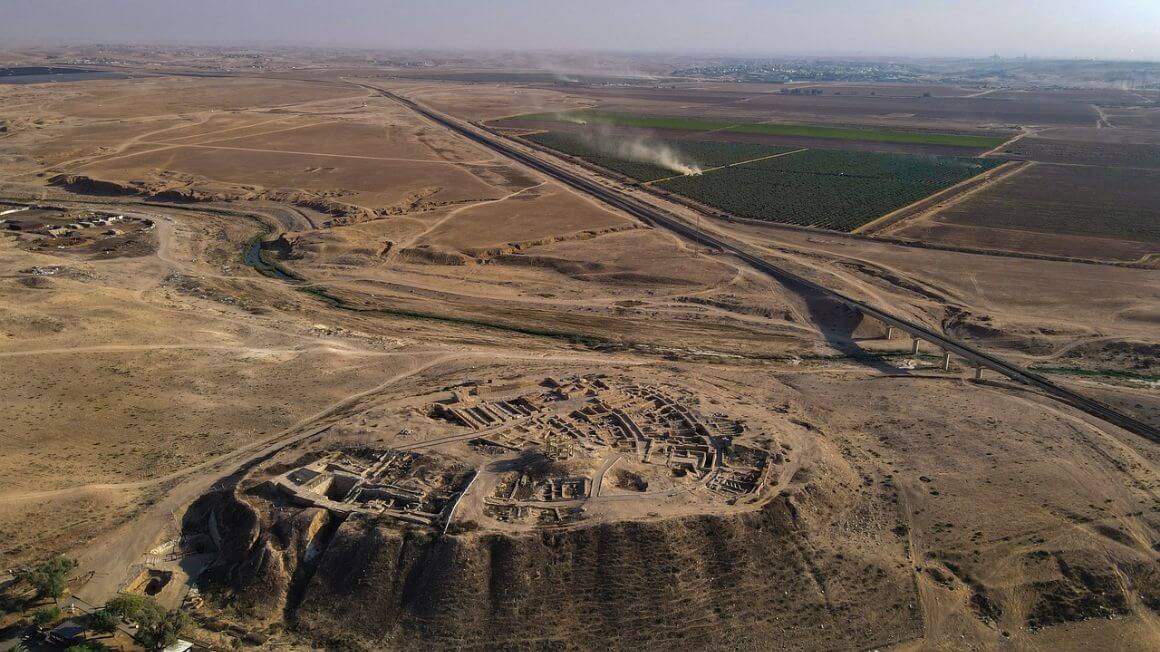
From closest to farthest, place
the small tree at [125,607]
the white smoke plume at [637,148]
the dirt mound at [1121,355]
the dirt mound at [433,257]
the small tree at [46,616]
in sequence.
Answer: the small tree at [125,607] < the small tree at [46,616] < the dirt mound at [1121,355] < the dirt mound at [433,257] < the white smoke plume at [637,148]

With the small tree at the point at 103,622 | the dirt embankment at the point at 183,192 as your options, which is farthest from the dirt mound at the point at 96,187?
the small tree at the point at 103,622

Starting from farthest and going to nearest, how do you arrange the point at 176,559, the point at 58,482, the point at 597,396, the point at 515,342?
the point at 515,342
the point at 597,396
the point at 58,482
the point at 176,559

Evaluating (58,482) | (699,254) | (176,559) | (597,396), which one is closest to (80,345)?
(58,482)

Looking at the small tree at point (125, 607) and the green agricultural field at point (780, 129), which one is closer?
the small tree at point (125, 607)

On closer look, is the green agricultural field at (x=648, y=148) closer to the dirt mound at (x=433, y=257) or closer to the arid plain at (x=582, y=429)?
the arid plain at (x=582, y=429)

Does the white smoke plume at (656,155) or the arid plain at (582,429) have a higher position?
the white smoke plume at (656,155)

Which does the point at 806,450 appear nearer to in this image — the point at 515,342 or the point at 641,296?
the point at 515,342

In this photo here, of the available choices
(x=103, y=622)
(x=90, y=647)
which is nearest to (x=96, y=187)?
(x=103, y=622)
